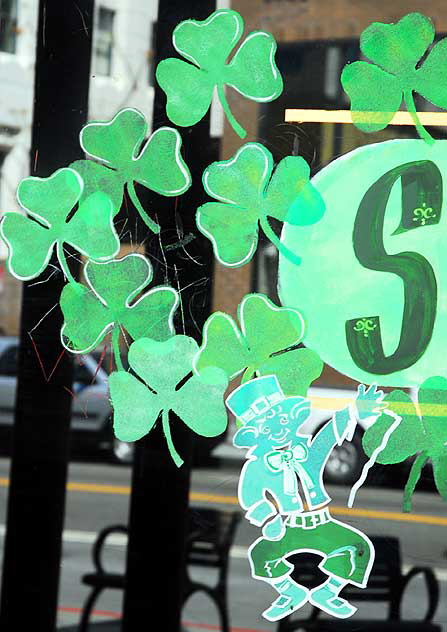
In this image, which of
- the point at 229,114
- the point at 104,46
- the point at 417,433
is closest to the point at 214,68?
the point at 229,114

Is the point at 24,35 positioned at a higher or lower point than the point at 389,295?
higher

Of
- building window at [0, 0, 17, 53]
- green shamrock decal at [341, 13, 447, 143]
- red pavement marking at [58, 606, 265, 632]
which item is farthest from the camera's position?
building window at [0, 0, 17, 53]

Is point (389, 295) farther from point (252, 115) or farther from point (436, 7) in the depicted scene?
point (436, 7)

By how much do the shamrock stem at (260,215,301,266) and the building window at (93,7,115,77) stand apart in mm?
548

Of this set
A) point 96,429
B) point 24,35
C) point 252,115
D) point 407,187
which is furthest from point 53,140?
point 407,187

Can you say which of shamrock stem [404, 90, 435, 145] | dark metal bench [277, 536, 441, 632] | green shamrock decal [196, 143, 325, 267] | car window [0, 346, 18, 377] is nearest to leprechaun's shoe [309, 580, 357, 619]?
dark metal bench [277, 536, 441, 632]

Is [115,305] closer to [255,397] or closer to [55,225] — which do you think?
[55,225]

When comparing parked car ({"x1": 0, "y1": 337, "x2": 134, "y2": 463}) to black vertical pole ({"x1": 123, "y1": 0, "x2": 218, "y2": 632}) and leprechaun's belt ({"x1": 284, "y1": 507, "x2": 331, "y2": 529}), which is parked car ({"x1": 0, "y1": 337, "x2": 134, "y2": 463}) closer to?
black vertical pole ({"x1": 123, "y1": 0, "x2": 218, "y2": 632})

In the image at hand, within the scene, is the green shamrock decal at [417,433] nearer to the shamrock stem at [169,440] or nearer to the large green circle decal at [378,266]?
the large green circle decal at [378,266]

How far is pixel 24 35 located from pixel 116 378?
0.91 m

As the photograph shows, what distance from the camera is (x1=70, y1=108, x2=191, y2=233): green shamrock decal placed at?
239cm

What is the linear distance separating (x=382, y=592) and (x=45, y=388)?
977 millimetres

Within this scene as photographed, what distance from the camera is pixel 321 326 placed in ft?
7.65

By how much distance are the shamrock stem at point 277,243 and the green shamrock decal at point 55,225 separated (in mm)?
374
